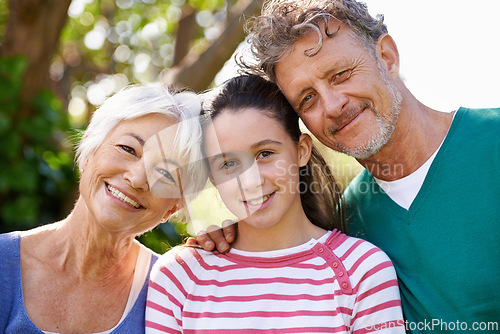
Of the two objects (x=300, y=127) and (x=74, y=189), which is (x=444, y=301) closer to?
(x=300, y=127)

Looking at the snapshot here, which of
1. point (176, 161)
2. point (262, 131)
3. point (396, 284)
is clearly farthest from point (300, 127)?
point (396, 284)

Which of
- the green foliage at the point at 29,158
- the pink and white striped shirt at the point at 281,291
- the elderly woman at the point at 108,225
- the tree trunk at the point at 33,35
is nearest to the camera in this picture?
the pink and white striped shirt at the point at 281,291

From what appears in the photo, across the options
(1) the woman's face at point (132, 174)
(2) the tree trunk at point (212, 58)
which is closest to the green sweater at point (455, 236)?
(1) the woman's face at point (132, 174)

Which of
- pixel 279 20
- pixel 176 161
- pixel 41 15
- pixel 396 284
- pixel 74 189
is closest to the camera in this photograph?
pixel 396 284

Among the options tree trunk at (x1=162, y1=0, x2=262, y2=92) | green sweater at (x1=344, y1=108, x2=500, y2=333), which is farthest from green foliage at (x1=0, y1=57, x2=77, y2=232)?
green sweater at (x1=344, y1=108, x2=500, y2=333)

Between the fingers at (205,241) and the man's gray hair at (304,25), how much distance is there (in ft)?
2.67

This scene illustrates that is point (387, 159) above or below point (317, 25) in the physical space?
below

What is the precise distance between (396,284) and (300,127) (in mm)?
864

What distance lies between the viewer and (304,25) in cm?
221

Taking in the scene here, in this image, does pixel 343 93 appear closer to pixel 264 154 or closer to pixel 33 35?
pixel 264 154

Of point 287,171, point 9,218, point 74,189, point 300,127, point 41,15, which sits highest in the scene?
point 41,15

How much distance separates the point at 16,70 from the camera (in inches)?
170

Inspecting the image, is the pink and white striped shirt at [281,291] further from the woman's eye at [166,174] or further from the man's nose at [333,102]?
the man's nose at [333,102]

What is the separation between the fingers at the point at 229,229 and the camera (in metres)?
2.18
